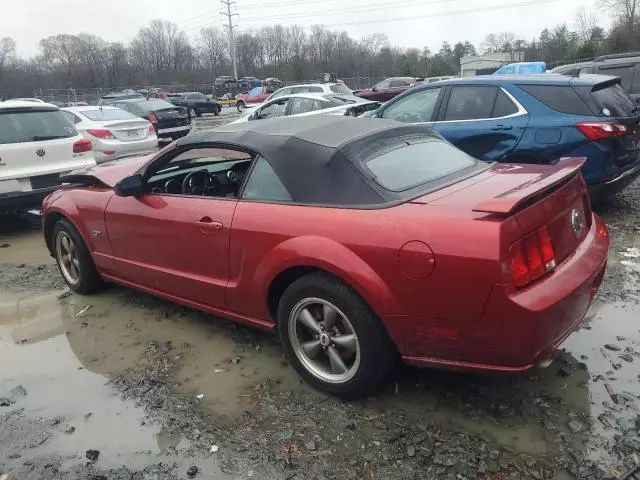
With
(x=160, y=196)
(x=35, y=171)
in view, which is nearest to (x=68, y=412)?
(x=160, y=196)

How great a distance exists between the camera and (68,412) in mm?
3215

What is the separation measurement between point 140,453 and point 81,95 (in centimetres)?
5735

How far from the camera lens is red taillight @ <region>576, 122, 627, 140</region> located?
5527 millimetres

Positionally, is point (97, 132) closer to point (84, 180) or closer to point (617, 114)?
point (84, 180)

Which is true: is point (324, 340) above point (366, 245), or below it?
below

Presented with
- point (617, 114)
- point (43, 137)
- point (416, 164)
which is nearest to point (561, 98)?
point (617, 114)

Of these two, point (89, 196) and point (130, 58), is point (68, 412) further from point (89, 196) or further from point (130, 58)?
point (130, 58)

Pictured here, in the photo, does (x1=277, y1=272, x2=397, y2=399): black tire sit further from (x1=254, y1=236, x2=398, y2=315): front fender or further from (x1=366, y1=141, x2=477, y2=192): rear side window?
(x1=366, y1=141, x2=477, y2=192): rear side window

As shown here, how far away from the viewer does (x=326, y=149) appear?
3115 mm

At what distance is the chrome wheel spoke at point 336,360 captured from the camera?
3057 mm

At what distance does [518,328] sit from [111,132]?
33.1 feet

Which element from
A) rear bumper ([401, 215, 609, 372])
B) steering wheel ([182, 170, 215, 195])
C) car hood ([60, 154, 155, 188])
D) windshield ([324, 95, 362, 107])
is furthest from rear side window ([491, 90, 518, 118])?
windshield ([324, 95, 362, 107])

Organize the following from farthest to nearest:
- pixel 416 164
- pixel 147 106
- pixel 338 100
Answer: pixel 147 106
pixel 338 100
pixel 416 164

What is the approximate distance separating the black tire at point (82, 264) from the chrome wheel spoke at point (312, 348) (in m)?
2.49
